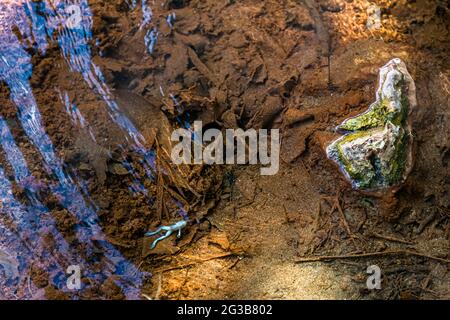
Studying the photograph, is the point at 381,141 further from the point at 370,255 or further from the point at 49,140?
the point at 49,140

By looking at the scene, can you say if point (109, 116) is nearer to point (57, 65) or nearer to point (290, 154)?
point (57, 65)

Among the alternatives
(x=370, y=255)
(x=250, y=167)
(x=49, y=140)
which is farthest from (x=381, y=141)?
(x=49, y=140)

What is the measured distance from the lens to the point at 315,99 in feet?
9.83

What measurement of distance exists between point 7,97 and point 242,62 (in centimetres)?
166

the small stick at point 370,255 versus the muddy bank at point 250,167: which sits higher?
the muddy bank at point 250,167

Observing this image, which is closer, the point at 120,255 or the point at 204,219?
the point at 120,255

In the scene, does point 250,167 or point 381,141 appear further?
point 250,167

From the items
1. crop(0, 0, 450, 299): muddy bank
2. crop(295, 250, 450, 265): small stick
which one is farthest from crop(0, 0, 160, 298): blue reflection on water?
crop(295, 250, 450, 265): small stick

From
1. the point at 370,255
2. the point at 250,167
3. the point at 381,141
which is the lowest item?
the point at 370,255

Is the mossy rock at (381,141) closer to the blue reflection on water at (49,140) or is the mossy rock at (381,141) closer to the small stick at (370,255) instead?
the small stick at (370,255)

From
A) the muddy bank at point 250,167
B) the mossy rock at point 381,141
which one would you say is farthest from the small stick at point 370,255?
the mossy rock at point 381,141

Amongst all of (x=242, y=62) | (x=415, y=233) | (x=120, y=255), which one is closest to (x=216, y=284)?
(x=120, y=255)
